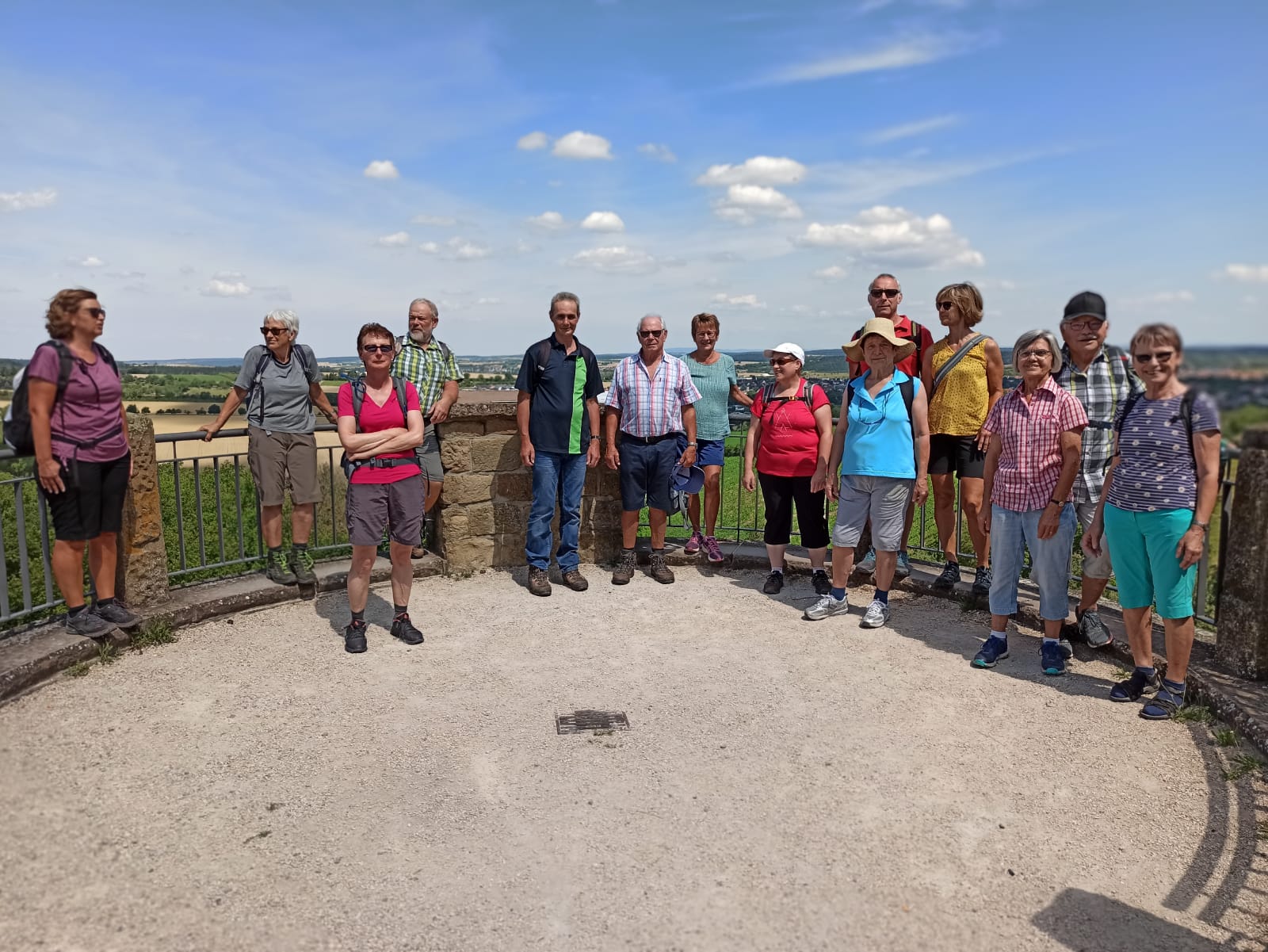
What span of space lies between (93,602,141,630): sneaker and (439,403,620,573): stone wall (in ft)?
7.36

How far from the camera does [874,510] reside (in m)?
5.52

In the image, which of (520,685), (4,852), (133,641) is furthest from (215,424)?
(4,852)

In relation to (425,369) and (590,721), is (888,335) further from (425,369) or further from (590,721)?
(425,369)

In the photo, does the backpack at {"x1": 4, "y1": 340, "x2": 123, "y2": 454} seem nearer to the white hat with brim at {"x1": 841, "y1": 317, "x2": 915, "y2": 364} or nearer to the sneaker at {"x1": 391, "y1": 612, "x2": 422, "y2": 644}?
the sneaker at {"x1": 391, "y1": 612, "x2": 422, "y2": 644}

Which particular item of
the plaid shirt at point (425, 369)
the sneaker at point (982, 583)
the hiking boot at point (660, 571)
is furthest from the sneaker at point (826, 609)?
the plaid shirt at point (425, 369)

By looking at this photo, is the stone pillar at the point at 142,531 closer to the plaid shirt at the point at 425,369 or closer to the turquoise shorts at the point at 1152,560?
the plaid shirt at the point at 425,369

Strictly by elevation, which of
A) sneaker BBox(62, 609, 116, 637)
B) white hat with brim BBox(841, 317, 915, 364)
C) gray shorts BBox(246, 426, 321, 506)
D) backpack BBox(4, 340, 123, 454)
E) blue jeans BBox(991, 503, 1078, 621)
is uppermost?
white hat with brim BBox(841, 317, 915, 364)

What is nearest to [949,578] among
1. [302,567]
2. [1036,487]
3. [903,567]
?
[903,567]

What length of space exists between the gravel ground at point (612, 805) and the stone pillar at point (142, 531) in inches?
18.0

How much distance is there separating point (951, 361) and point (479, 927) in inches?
175

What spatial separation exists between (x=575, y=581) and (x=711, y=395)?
1.75 metres

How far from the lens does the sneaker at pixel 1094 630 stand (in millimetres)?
4973

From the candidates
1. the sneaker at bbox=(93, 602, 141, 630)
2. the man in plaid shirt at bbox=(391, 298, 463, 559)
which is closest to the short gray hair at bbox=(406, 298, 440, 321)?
the man in plaid shirt at bbox=(391, 298, 463, 559)

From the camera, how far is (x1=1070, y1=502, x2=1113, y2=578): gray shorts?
4766 millimetres
